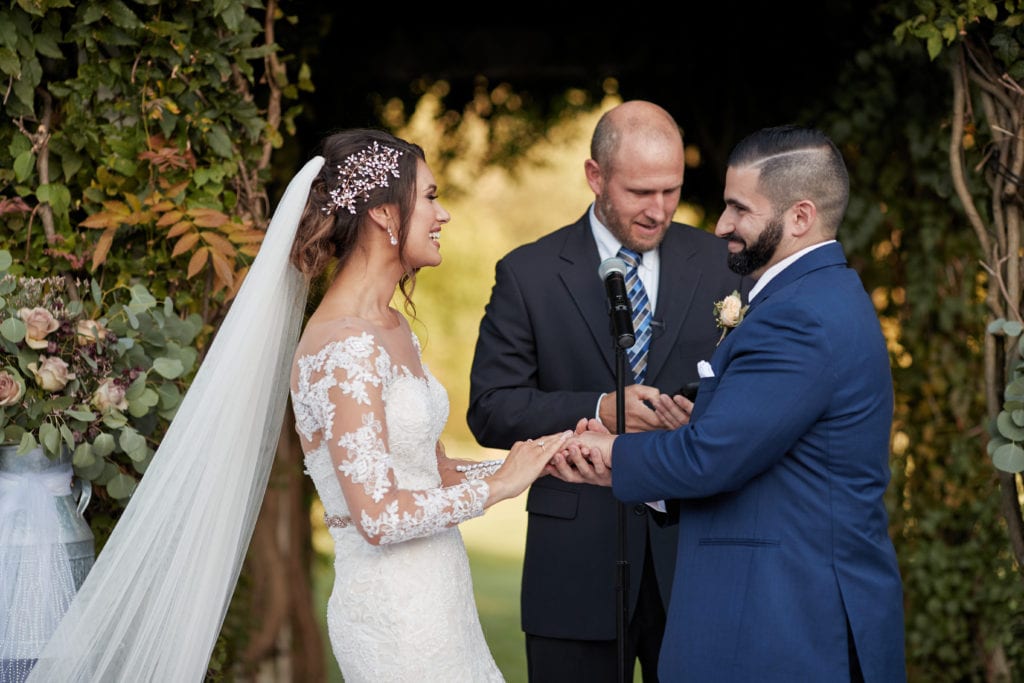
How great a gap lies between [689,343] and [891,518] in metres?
2.66

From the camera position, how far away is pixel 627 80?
6629 millimetres

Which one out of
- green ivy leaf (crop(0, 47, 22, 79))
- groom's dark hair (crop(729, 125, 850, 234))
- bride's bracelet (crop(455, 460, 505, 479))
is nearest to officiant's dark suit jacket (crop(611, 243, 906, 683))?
groom's dark hair (crop(729, 125, 850, 234))

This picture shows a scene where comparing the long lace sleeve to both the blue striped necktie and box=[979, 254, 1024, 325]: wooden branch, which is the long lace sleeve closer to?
the blue striped necktie

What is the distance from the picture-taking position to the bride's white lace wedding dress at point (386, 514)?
285cm

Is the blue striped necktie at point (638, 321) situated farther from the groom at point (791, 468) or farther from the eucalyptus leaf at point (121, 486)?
the eucalyptus leaf at point (121, 486)

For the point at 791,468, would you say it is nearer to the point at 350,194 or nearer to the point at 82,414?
the point at 350,194

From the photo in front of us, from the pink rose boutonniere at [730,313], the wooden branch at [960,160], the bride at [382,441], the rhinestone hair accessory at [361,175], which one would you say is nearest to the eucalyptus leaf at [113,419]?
the bride at [382,441]

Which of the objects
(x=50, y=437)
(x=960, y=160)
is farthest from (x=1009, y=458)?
(x=50, y=437)

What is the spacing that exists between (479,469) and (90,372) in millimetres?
1100

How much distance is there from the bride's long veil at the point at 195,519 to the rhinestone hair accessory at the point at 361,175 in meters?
0.08

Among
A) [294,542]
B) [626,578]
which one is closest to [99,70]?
[626,578]

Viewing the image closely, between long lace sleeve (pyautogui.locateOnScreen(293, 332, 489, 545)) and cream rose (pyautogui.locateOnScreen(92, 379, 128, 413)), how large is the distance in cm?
63

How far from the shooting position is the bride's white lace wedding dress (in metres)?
2.85

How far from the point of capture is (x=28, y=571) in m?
3.19
